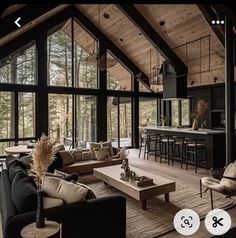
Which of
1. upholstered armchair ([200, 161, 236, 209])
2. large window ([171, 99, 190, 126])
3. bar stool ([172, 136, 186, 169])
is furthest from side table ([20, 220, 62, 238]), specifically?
large window ([171, 99, 190, 126])

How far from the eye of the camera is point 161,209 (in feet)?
12.5

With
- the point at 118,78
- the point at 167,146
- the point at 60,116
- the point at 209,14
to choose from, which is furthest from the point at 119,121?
the point at 209,14

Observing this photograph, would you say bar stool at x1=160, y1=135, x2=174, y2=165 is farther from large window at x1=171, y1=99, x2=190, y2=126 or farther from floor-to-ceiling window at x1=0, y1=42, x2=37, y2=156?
floor-to-ceiling window at x1=0, y1=42, x2=37, y2=156

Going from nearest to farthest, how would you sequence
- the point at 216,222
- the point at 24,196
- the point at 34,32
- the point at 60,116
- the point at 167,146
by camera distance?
1. the point at 24,196
2. the point at 216,222
3. the point at 167,146
4. the point at 34,32
5. the point at 60,116

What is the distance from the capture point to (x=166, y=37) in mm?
8242

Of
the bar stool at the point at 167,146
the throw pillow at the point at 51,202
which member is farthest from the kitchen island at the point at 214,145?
the throw pillow at the point at 51,202

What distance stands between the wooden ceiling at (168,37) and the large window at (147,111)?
138cm

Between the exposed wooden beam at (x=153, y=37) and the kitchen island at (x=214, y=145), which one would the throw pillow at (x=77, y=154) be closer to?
the kitchen island at (x=214, y=145)

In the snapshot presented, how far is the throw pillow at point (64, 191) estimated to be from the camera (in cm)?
250

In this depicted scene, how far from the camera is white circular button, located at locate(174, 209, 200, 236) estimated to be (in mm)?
3191

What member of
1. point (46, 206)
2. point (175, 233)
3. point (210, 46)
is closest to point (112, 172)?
point (175, 233)

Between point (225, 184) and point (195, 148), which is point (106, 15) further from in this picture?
point (225, 184)

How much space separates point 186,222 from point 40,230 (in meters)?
2.50

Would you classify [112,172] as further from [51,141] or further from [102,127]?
[102,127]
